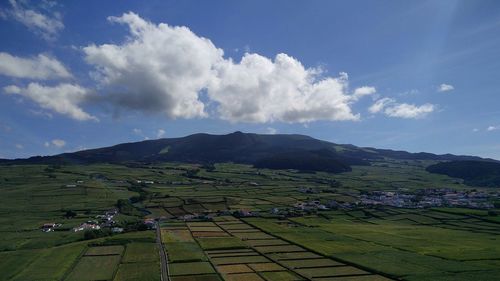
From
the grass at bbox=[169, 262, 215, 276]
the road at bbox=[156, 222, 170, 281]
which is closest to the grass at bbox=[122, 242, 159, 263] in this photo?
the road at bbox=[156, 222, 170, 281]

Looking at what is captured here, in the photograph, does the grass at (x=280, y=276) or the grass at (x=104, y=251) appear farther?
the grass at (x=104, y=251)

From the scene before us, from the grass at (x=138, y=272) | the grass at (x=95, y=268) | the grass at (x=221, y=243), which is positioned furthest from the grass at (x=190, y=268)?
the grass at (x=221, y=243)

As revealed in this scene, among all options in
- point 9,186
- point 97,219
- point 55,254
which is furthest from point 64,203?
point 55,254

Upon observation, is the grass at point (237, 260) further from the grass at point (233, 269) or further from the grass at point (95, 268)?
the grass at point (95, 268)

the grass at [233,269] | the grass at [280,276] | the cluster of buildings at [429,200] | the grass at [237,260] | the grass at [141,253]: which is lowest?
the grass at [280,276]

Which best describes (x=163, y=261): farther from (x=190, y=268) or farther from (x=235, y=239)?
(x=235, y=239)

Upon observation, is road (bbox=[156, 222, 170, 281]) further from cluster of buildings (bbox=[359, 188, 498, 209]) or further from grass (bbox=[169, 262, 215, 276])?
cluster of buildings (bbox=[359, 188, 498, 209])

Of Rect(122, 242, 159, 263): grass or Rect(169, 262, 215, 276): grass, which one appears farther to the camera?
Rect(122, 242, 159, 263): grass

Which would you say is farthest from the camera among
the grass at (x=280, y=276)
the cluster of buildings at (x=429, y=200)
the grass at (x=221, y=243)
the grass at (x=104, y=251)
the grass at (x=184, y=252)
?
the cluster of buildings at (x=429, y=200)
